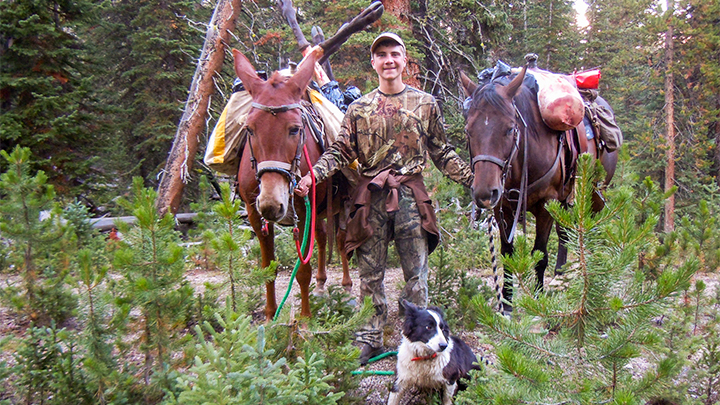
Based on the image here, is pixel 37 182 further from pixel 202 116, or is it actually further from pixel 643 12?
pixel 643 12

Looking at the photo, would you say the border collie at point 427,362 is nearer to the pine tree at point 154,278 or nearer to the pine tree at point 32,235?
the pine tree at point 154,278

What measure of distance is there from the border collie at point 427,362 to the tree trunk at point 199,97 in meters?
6.75

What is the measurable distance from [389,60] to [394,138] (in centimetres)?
64

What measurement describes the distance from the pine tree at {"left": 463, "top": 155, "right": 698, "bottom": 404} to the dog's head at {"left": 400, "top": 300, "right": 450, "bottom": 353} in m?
0.79

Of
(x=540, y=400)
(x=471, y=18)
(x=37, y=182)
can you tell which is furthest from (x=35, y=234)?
(x=471, y=18)

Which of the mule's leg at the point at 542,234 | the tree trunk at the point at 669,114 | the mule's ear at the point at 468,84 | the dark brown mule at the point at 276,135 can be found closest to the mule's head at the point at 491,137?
the mule's ear at the point at 468,84

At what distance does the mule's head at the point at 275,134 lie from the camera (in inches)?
113

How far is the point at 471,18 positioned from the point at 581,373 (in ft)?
35.1

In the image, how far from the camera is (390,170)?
3.38 meters

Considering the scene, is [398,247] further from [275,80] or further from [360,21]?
[360,21]

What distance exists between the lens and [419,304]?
3408mm

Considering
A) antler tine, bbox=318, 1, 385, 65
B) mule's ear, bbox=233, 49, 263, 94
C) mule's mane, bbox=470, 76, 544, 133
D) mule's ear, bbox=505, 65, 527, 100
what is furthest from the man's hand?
antler tine, bbox=318, 1, 385, 65

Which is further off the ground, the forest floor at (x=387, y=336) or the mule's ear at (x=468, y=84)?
the mule's ear at (x=468, y=84)

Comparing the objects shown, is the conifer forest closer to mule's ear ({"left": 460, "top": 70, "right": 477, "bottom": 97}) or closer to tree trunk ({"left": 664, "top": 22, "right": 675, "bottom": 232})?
tree trunk ({"left": 664, "top": 22, "right": 675, "bottom": 232})
